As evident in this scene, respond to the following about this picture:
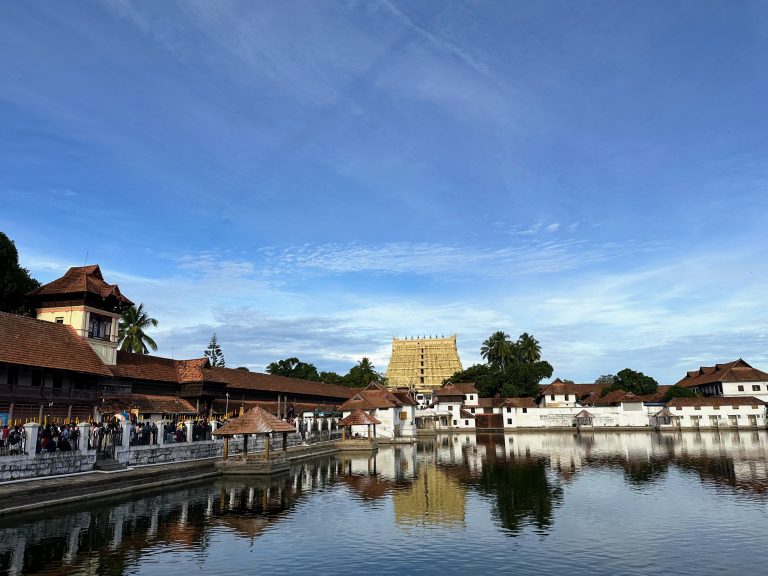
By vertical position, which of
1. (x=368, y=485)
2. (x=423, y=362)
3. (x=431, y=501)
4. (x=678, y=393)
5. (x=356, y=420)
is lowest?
(x=431, y=501)

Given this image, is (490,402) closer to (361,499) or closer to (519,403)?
(519,403)

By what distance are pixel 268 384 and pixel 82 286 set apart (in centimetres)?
2321

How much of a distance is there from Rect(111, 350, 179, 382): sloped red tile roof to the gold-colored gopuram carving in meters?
104

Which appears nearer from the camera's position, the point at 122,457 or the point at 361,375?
the point at 122,457

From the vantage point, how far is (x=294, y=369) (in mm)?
88375

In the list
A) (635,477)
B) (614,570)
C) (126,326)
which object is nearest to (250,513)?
(614,570)

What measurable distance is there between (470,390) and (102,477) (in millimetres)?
73985

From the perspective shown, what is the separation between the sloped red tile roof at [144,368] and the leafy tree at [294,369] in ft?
133

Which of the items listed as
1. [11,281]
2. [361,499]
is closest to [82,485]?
[361,499]

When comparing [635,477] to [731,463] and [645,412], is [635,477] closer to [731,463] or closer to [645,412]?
[731,463]

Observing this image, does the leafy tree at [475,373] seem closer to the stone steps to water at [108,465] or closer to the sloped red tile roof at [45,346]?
the sloped red tile roof at [45,346]

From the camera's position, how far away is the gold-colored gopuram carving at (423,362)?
14775 centimetres

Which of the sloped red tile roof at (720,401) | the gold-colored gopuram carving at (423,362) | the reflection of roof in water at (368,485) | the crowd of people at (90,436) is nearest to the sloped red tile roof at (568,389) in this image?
the sloped red tile roof at (720,401)

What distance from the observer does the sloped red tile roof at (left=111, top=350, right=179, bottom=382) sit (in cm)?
4069
